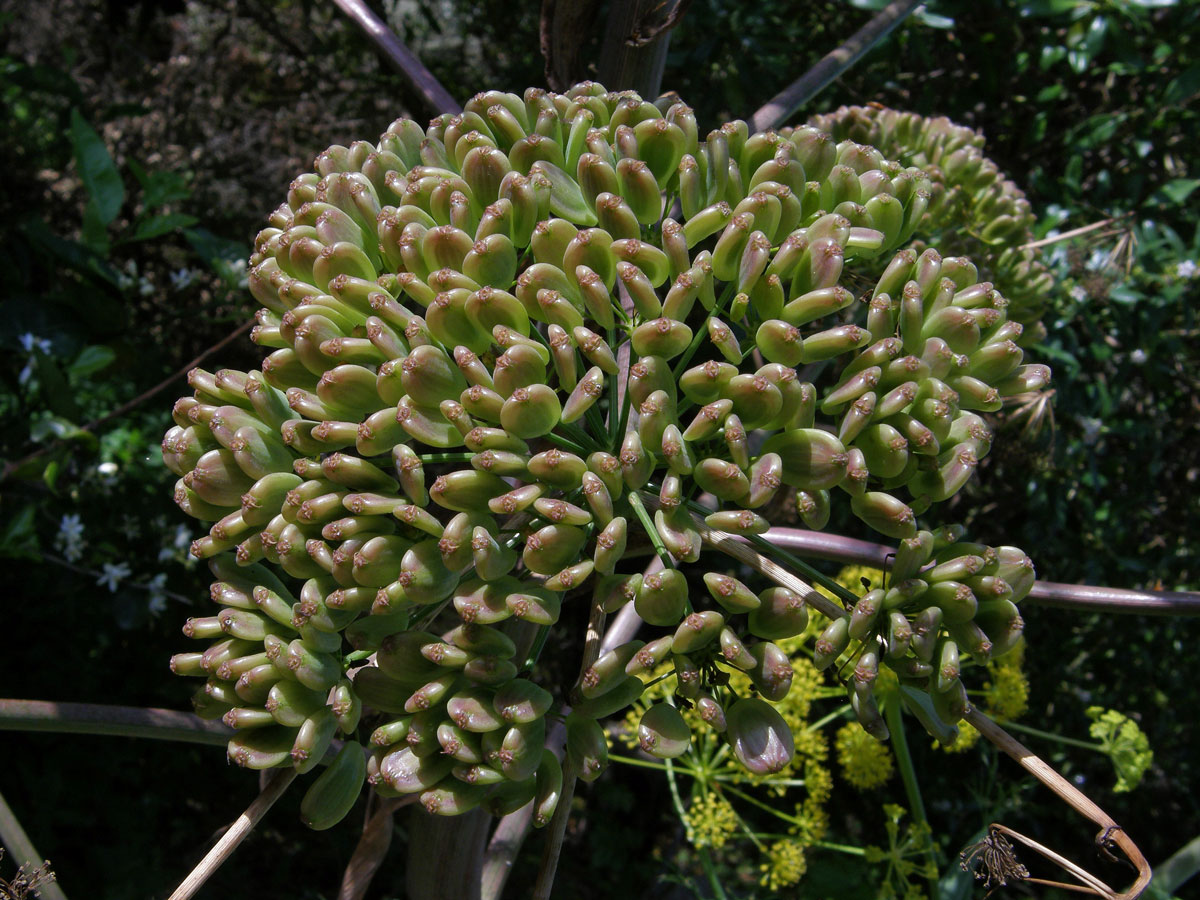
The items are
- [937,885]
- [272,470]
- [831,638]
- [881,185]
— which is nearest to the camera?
[831,638]

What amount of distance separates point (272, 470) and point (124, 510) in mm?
2303

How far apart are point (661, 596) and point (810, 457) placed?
232mm

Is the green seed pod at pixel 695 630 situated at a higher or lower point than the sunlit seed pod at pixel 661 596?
lower

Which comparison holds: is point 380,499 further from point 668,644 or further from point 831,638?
point 831,638

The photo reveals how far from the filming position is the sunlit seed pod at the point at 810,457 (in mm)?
963

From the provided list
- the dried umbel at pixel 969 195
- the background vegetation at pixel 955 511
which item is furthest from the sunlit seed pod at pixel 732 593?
the background vegetation at pixel 955 511

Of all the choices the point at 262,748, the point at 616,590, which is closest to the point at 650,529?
the point at 616,590

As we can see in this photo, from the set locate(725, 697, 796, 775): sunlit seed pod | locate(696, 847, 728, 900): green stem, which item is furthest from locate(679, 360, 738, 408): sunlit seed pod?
locate(696, 847, 728, 900): green stem

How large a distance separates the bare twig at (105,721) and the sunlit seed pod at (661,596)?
60 centimetres

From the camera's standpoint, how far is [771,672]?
3.03 feet

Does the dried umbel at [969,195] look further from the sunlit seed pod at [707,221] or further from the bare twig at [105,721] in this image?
the bare twig at [105,721]

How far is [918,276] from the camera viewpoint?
112 cm

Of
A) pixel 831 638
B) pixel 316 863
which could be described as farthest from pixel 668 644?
pixel 316 863

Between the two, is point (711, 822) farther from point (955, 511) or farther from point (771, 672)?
point (955, 511)
